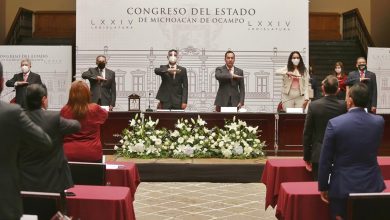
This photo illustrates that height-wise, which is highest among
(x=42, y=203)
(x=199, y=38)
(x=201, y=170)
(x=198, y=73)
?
(x=199, y=38)

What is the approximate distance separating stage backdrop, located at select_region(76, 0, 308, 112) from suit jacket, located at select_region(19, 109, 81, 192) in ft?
28.1

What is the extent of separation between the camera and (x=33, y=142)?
3.06 metres

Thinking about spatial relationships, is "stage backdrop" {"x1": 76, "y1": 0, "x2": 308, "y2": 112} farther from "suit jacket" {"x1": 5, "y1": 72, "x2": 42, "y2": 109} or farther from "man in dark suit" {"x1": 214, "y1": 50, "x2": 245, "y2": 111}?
"man in dark suit" {"x1": 214, "y1": 50, "x2": 245, "y2": 111}

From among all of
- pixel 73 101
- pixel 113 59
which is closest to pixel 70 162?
pixel 73 101

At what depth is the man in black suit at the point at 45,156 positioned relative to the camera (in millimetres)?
4105

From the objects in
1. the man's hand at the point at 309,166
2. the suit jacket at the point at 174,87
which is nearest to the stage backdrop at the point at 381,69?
the suit jacket at the point at 174,87

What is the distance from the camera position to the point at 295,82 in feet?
30.9

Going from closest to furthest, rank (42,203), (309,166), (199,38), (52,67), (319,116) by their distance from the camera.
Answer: (42,203)
(319,116)
(309,166)
(199,38)
(52,67)

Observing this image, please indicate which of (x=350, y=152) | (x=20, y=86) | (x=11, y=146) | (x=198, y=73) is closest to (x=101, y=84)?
(x=20, y=86)

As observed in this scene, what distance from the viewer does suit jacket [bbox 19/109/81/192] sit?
4.11 m

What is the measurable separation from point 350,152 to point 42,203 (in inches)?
71.6

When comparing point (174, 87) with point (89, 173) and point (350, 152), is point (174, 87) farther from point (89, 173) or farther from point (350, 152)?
point (350, 152)

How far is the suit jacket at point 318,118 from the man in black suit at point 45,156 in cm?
196

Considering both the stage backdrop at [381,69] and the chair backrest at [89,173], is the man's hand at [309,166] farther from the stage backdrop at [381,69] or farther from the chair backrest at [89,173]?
the stage backdrop at [381,69]
